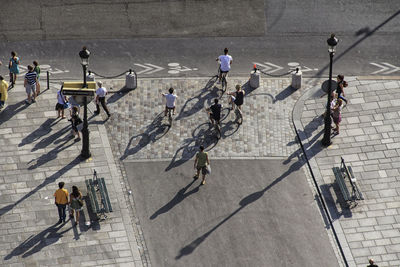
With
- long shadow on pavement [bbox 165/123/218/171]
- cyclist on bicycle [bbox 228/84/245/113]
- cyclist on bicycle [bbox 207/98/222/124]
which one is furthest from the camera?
cyclist on bicycle [bbox 228/84/245/113]

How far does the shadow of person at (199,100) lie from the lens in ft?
131

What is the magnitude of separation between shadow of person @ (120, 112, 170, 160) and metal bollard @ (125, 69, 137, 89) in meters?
2.10

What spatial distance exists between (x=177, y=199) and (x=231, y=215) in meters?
2.21

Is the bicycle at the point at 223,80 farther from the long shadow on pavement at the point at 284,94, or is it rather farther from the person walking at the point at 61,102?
the person walking at the point at 61,102

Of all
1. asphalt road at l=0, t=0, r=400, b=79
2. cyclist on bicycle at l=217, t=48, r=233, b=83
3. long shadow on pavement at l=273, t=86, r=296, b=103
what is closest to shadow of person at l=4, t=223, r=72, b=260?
asphalt road at l=0, t=0, r=400, b=79

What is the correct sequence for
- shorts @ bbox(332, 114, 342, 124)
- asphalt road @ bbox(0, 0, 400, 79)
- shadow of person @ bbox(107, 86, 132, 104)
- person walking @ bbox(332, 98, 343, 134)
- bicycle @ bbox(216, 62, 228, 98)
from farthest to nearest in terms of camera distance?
asphalt road @ bbox(0, 0, 400, 79) → bicycle @ bbox(216, 62, 228, 98) → shadow of person @ bbox(107, 86, 132, 104) → shorts @ bbox(332, 114, 342, 124) → person walking @ bbox(332, 98, 343, 134)

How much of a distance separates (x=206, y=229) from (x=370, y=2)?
699 inches

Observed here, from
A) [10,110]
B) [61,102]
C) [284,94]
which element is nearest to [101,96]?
[61,102]

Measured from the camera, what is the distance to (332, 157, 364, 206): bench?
117 feet

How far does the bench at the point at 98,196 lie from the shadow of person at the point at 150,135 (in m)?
2.27

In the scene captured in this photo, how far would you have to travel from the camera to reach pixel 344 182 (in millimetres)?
36062

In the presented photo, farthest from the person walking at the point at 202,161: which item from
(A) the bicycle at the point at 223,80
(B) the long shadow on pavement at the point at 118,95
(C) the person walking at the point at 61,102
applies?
(C) the person walking at the point at 61,102

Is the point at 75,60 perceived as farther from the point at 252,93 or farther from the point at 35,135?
the point at 252,93

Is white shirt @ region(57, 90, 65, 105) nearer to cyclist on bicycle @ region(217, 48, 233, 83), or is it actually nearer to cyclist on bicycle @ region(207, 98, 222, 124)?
cyclist on bicycle @ region(207, 98, 222, 124)
